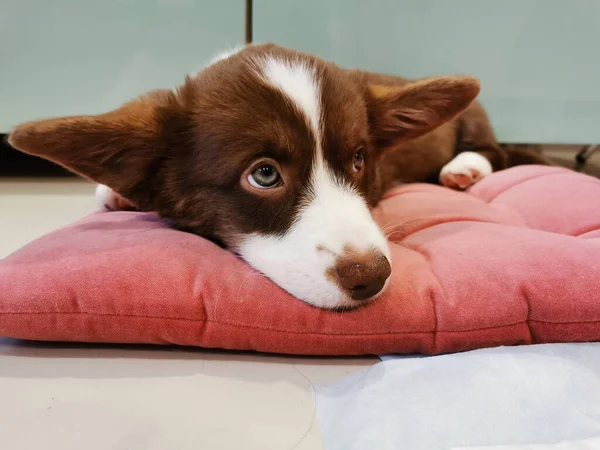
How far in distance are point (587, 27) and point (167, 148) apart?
2916mm

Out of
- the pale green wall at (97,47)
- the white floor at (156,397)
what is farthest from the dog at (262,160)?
the pale green wall at (97,47)

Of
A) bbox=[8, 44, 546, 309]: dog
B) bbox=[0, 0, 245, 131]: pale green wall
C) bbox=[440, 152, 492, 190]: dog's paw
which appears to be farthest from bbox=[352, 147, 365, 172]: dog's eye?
bbox=[0, 0, 245, 131]: pale green wall

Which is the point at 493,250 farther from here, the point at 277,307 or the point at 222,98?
the point at 222,98

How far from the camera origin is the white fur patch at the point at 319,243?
118cm

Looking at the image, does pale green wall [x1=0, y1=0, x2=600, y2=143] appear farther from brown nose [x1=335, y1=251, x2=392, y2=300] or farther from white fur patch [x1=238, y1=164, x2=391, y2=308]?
brown nose [x1=335, y1=251, x2=392, y2=300]

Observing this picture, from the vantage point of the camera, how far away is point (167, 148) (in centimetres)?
146

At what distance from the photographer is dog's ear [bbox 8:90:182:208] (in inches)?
50.3

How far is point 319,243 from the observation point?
1205mm

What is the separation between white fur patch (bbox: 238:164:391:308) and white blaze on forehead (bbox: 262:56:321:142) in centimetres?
14

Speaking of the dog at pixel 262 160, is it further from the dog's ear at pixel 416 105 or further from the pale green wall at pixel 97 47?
the pale green wall at pixel 97 47

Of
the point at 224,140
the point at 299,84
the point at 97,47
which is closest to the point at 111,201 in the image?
the point at 224,140

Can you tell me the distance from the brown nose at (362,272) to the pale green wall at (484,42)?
2.37m

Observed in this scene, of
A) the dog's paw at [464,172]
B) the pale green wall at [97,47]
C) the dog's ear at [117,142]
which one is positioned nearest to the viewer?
the dog's ear at [117,142]

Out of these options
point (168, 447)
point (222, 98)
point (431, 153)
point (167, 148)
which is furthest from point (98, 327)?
point (431, 153)
